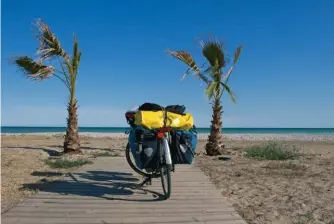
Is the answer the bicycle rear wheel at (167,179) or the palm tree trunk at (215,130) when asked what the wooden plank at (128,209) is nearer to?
the bicycle rear wheel at (167,179)

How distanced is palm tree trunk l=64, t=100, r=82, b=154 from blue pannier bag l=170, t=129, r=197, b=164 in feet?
27.6

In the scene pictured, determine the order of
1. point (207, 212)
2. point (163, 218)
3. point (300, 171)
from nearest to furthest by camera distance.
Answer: point (163, 218) → point (207, 212) → point (300, 171)

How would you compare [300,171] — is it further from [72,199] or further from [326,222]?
[72,199]

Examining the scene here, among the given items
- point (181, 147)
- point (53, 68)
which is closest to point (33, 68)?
point (53, 68)

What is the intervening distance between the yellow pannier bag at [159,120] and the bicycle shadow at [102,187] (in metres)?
1.18

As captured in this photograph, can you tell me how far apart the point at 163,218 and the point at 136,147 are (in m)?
1.45

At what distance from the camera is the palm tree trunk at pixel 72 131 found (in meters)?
13.9

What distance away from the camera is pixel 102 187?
7164 millimetres

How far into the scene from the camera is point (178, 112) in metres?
6.49

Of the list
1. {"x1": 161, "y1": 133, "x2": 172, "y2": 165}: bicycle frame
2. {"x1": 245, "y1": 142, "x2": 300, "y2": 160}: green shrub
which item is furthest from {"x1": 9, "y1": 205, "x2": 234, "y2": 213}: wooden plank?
{"x1": 245, "y1": 142, "x2": 300, "y2": 160}: green shrub

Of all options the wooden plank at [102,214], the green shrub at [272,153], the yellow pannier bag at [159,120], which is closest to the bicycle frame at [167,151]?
the yellow pannier bag at [159,120]

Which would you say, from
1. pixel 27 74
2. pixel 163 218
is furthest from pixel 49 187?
pixel 27 74

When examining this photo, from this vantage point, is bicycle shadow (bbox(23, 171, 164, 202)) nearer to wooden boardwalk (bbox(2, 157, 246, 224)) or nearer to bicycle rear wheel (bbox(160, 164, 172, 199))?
wooden boardwalk (bbox(2, 157, 246, 224))

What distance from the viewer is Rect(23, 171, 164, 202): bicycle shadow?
6344mm
